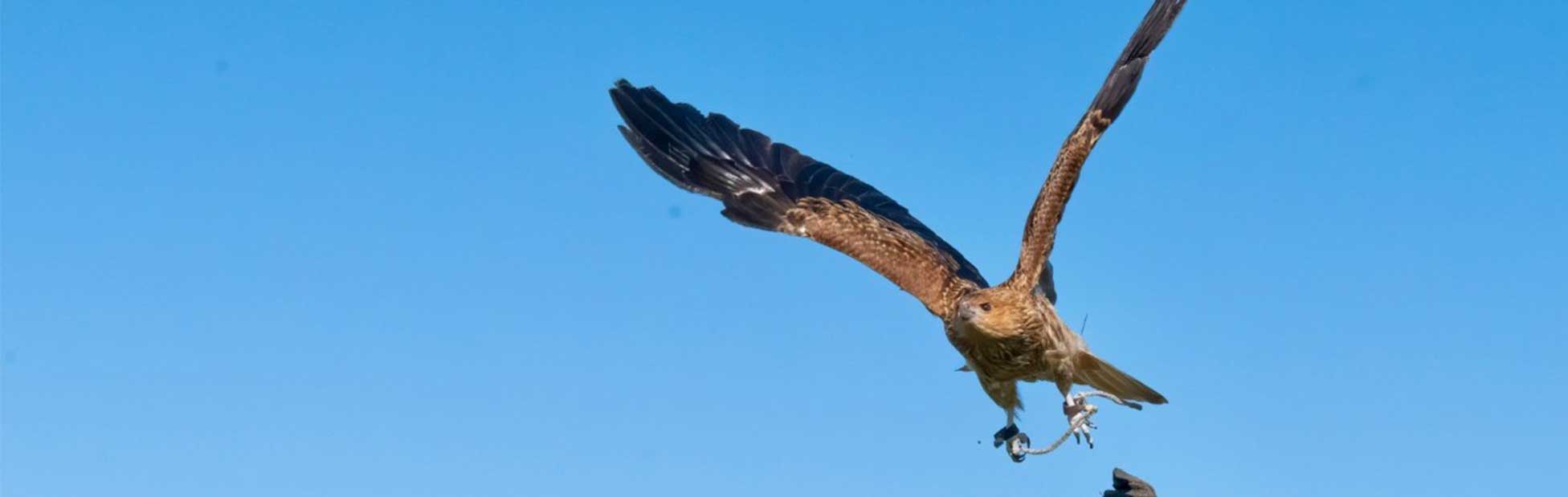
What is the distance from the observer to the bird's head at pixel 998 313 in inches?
652

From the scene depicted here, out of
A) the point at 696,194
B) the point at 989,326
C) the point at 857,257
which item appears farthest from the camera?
the point at 696,194

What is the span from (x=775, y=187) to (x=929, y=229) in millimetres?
1461

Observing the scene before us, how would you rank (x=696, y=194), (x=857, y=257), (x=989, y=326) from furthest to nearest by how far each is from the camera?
(x=696, y=194) < (x=857, y=257) < (x=989, y=326)

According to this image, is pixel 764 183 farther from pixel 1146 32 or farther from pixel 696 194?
pixel 1146 32

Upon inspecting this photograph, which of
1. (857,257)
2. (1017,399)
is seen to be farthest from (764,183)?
(1017,399)

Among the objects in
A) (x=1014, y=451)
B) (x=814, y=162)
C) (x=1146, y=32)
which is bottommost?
(x=1014, y=451)

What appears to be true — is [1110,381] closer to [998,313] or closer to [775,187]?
[998,313]

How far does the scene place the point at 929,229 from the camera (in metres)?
20.3

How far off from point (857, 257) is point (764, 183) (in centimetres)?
199

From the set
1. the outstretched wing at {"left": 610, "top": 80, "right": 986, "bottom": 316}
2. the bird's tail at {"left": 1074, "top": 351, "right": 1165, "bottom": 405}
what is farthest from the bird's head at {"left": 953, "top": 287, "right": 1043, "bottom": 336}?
the outstretched wing at {"left": 610, "top": 80, "right": 986, "bottom": 316}

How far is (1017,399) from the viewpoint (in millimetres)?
17438

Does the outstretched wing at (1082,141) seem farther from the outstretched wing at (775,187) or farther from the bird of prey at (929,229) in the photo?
the outstretched wing at (775,187)

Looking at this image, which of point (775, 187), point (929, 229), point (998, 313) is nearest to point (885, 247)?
point (929, 229)

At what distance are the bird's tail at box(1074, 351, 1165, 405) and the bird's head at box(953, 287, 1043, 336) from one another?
0.74m
